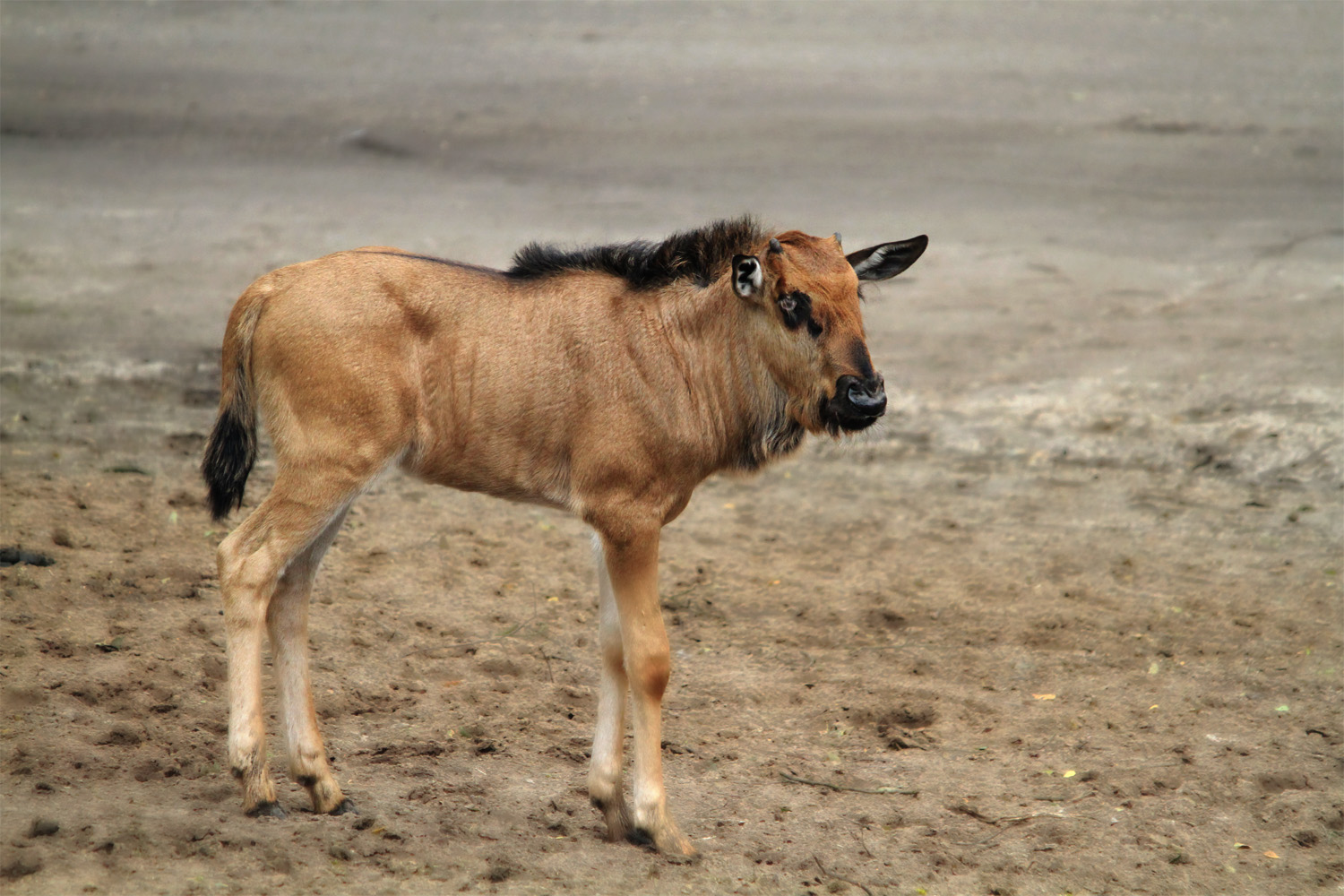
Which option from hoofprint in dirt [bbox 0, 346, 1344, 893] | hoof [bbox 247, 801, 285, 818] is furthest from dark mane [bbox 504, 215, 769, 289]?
hoof [bbox 247, 801, 285, 818]

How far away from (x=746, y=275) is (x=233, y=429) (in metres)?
2.32

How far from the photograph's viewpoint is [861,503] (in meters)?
10.1

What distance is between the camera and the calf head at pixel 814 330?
5555 mm

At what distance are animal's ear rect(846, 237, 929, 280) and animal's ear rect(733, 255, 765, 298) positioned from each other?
52 cm

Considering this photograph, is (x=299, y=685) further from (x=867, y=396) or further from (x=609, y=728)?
(x=867, y=396)

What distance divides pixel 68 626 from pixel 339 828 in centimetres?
250

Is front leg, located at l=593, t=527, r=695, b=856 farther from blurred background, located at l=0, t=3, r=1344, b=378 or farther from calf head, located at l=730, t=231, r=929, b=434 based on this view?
blurred background, located at l=0, t=3, r=1344, b=378

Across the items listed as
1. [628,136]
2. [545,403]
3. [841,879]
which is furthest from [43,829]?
[628,136]

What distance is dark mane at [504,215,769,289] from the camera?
616cm

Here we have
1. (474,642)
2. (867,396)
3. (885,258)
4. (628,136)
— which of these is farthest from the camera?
(628,136)

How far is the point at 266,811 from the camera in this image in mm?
5742

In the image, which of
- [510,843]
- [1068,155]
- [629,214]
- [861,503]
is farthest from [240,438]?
[1068,155]

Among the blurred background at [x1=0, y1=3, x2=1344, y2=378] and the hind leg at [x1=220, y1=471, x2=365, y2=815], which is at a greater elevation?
the blurred background at [x1=0, y1=3, x2=1344, y2=378]

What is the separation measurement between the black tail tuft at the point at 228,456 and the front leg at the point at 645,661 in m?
1.62
